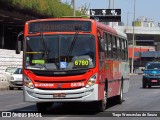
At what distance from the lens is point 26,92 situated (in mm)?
16953

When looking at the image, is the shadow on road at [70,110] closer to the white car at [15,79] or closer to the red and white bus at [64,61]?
the red and white bus at [64,61]

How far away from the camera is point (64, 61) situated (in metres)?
16.9

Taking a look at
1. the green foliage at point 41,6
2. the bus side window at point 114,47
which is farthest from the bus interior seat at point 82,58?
the green foliage at point 41,6

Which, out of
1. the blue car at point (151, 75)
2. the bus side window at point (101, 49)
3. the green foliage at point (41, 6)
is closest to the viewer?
the bus side window at point (101, 49)

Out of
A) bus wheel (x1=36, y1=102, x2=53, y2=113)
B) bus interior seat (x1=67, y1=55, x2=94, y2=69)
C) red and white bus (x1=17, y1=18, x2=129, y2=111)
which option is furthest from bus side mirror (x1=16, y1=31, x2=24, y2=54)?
bus wheel (x1=36, y1=102, x2=53, y2=113)

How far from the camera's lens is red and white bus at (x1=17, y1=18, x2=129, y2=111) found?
1670 cm

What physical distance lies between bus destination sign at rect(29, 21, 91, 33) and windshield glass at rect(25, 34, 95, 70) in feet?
0.76

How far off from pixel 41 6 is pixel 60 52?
31.8m

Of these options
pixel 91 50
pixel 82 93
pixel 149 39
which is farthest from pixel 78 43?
pixel 149 39

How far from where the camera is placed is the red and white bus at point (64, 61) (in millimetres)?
16703

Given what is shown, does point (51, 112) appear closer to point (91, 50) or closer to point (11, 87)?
point (91, 50)

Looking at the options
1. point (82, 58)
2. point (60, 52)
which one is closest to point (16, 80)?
point (60, 52)

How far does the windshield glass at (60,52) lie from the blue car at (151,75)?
22.1 meters

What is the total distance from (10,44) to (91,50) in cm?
4451
